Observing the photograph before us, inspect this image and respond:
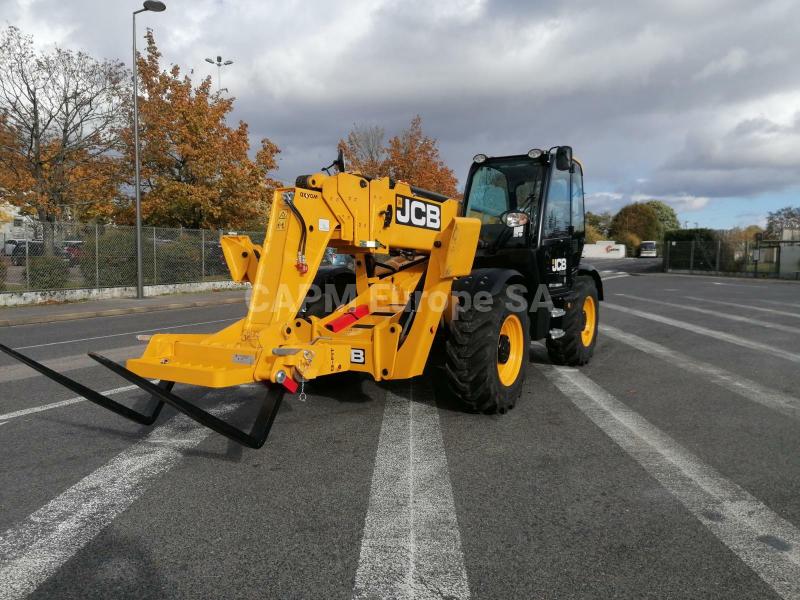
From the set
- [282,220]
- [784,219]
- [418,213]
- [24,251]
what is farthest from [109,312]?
[784,219]

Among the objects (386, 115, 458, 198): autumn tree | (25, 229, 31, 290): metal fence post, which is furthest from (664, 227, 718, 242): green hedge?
(25, 229, 31, 290): metal fence post

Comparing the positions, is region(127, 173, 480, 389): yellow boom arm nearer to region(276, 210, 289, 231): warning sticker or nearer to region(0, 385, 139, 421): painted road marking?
region(276, 210, 289, 231): warning sticker

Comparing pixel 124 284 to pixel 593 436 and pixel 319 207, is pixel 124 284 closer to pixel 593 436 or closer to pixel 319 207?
pixel 319 207

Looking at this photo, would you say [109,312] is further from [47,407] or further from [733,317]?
[733,317]

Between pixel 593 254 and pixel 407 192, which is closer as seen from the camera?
pixel 407 192

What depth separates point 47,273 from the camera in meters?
17.1

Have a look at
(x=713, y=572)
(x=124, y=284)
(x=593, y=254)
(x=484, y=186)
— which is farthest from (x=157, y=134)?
(x=593, y=254)

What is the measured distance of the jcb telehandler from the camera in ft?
14.3

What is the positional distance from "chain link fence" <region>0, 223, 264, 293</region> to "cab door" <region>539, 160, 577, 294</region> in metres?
14.9

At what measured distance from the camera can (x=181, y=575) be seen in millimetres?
2877

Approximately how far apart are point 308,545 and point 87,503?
5.01 ft

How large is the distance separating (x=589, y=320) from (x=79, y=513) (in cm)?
705

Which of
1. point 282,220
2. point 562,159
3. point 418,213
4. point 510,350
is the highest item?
point 562,159

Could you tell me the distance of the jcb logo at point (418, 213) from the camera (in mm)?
5668
